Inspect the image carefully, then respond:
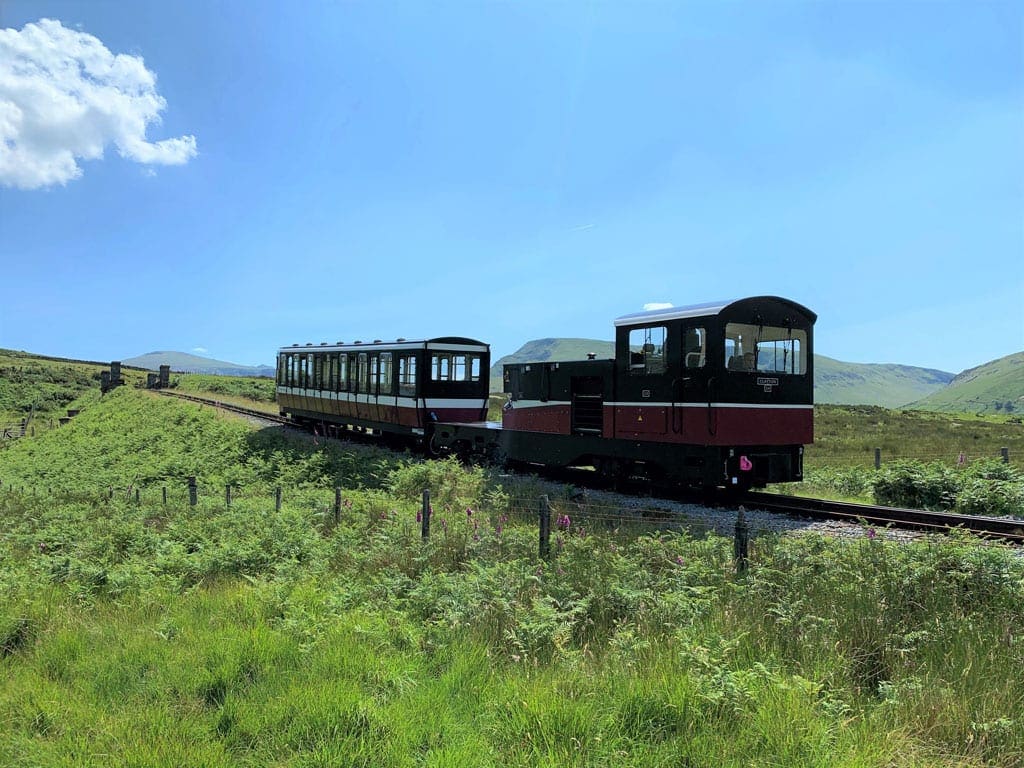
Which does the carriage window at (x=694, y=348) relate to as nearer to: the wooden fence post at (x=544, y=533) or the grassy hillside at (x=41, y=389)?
the wooden fence post at (x=544, y=533)

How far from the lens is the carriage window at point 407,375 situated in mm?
19598

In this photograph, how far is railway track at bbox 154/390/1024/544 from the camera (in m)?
9.24

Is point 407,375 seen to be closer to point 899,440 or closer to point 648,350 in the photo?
point 648,350

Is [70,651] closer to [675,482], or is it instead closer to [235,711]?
[235,711]

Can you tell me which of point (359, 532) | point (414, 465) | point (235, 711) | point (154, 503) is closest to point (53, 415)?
point (154, 503)

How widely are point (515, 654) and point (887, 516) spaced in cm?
841

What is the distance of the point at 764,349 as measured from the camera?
1191 centimetres

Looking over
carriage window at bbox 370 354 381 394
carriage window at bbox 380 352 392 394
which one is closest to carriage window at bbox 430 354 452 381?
carriage window at bbox 380 352 392 394

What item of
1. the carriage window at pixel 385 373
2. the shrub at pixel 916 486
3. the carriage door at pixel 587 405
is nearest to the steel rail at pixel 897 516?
the shrub at pixel 916 486

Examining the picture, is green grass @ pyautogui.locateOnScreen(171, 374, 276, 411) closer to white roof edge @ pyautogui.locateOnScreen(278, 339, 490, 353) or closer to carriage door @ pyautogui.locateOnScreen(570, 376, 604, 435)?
white roof edge @ pyautogui.locateOnScreen(278, 339, 490, 353)

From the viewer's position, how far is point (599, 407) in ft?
44.2

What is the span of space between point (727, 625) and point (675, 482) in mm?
7641


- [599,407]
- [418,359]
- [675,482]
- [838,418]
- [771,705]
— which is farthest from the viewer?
[838,418]

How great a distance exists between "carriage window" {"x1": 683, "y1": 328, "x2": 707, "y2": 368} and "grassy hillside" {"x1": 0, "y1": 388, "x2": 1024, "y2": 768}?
3880 mm
